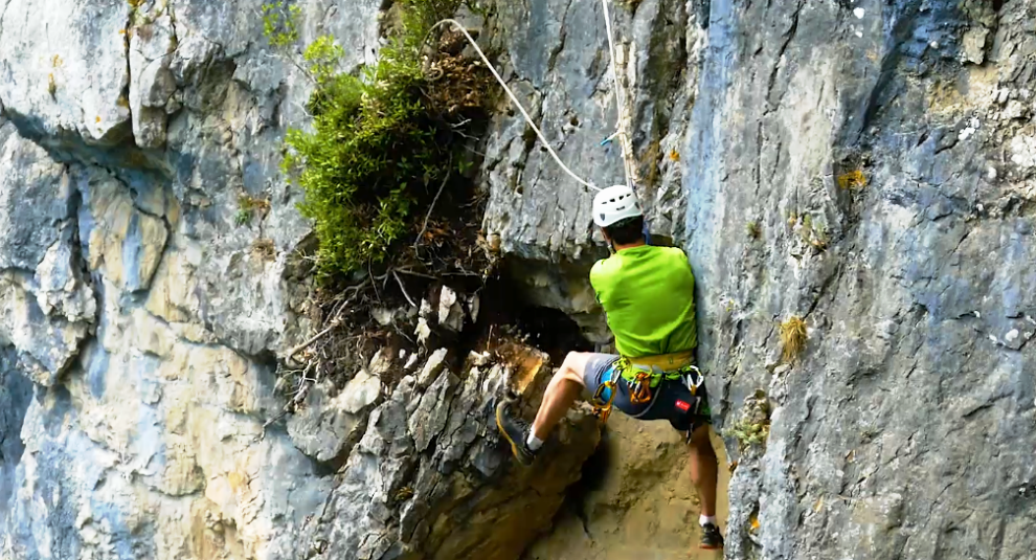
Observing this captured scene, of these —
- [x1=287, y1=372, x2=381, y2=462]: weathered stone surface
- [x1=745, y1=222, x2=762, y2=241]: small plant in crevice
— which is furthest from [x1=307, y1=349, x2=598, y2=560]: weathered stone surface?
[x1=745, y1=222, x2=762, y2=241]: small plant in crevice

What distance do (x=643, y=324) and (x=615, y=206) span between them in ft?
2.33

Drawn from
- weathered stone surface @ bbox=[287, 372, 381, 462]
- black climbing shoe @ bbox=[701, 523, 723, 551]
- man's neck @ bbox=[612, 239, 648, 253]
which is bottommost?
black climbing shoe @ bbox=[701, 523, 723, 551]

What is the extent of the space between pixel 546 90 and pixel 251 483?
4.49 m

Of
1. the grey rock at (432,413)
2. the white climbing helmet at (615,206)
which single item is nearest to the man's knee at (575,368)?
the white climbing helmet at (615,206)

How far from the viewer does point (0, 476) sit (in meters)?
12.3

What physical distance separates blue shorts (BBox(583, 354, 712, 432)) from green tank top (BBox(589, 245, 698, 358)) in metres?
0.24

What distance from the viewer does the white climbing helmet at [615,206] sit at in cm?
559

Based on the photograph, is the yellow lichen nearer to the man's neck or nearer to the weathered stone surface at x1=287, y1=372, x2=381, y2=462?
the man's neck

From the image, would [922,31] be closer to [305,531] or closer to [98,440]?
[305,531]

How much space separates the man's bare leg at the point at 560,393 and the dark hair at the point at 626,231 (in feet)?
2.77

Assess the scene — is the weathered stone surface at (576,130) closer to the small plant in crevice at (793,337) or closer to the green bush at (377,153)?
the green bush at (377,153)

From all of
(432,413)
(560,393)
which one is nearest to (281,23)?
(432,413)

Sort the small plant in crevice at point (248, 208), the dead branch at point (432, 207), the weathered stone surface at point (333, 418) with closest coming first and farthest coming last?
1. the dead branch at point (432, 207)
2. the weathered stone surface at point (333, 418)
3. the small plant in crevice at point (248, 208)

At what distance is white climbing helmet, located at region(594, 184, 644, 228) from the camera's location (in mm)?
5590
